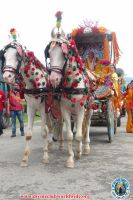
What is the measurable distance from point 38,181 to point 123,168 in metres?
1.70

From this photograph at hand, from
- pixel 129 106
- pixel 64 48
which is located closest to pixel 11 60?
pixel 64 48

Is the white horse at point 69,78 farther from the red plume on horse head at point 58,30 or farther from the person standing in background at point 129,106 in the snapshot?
the person standing in background at point 129,106

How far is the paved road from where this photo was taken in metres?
5.14

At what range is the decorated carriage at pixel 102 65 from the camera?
30.3ft

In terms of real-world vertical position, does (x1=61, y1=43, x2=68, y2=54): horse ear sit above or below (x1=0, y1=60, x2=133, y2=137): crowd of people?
above

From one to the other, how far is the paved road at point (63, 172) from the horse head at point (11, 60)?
1603 mm

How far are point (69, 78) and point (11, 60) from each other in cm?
107

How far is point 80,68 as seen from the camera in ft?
21.6

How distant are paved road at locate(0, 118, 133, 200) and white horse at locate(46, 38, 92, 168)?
0.48 meters

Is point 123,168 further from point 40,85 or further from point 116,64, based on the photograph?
point 116,64

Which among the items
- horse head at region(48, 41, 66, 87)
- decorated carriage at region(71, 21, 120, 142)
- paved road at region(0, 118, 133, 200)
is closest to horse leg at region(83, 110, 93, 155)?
paved road at region(0, 118, 133, 200)

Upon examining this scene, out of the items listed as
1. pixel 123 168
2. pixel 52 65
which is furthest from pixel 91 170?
pixel 52 65

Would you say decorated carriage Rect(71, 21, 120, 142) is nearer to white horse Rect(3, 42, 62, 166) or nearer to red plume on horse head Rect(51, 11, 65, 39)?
white horse Rect(3, 42, 62, 166)

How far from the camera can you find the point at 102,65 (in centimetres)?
995
